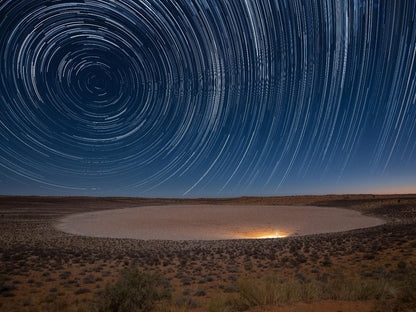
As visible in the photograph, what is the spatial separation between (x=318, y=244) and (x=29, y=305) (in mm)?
15083

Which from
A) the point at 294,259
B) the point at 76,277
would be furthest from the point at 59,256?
the point at 294,259

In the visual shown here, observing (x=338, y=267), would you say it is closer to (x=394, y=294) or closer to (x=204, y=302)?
(x=394, y=294)

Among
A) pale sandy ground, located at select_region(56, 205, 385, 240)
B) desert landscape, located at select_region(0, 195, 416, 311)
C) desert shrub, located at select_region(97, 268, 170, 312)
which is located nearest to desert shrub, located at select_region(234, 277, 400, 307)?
desert landscape, located at select_region(0, 195, 416, 311)

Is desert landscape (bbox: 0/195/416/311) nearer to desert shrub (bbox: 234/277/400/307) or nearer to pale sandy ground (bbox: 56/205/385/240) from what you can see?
desert shrub (bbox: 234/277/400/307)

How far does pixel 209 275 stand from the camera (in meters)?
11.4

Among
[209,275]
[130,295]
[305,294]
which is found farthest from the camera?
[209,275]

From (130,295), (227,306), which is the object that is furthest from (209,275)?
(130,295)

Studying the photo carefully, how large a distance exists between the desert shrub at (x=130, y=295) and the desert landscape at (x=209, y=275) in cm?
2

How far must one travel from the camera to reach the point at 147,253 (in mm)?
16312

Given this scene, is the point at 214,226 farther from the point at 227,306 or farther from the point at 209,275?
the point at 227,306

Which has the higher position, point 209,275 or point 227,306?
point 227,306

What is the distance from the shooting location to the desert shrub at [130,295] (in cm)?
670

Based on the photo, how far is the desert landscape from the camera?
22.5 ft

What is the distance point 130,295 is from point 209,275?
505 cm
